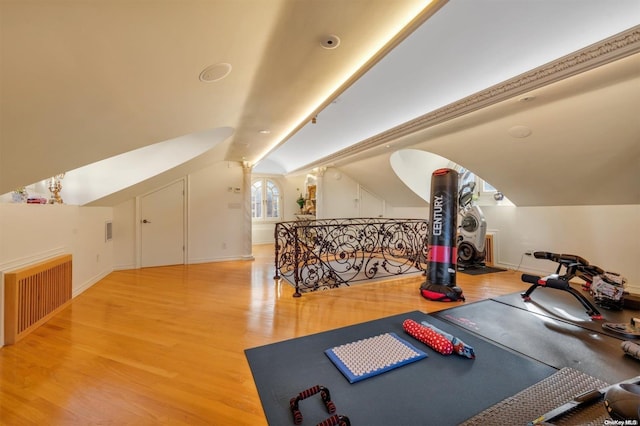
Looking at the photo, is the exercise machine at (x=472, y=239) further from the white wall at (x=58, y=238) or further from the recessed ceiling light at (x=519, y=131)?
the white wall at (x=58, y=238)

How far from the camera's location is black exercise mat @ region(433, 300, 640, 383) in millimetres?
1756

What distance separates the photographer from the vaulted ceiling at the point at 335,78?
4.26ft

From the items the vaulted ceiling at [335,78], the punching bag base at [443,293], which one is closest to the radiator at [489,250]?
the vaulted ceiling at [335,78]

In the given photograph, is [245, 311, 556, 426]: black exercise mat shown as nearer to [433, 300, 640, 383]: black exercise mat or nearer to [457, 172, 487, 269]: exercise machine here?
[433, 300, 640, 383]: black exercise mat

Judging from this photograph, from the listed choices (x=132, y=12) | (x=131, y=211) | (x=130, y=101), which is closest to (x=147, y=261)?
(x=131, y=211)

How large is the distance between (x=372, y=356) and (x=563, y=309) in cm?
245

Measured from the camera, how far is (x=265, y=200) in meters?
8.41

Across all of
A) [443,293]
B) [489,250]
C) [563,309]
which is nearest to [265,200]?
[489,250]

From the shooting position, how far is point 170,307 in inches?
117

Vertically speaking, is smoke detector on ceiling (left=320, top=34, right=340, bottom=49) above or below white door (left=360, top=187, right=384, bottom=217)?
above

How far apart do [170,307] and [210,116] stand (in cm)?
225

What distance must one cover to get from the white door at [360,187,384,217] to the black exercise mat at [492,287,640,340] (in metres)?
4.32

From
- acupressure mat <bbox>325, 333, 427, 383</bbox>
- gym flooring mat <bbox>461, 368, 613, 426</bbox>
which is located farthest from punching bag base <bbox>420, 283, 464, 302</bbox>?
gym flooring mat <bbox>461, 368, 613, 426</bbox>

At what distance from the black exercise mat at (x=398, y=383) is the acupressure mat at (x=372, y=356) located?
38 millimetres
